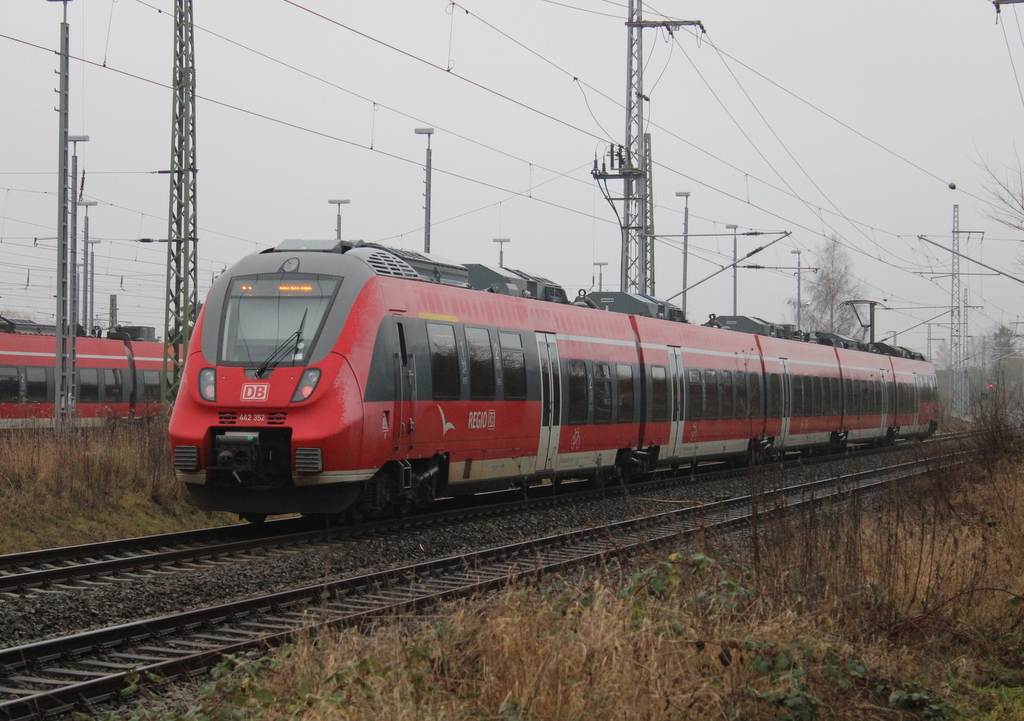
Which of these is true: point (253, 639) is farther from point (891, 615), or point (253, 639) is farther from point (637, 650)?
point (891, 615)

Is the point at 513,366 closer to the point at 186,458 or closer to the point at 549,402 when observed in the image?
the point at 549,402

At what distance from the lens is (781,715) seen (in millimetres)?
5613

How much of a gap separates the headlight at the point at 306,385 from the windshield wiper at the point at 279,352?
15.0 inches

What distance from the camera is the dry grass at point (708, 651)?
5445 millimetres

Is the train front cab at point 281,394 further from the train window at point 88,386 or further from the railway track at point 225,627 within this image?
the train window at point 88,386

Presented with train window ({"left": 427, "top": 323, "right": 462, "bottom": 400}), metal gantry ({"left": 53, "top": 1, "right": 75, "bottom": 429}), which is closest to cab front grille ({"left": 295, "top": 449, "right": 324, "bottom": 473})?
train window ({"left": 427, "top": 323, "right": 462, "bottom": 400})

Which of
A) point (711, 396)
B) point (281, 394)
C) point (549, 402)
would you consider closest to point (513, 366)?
point (549, 402)

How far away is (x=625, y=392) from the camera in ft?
63.9

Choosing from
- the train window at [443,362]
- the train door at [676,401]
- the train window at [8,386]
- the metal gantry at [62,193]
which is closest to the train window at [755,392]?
the train door at [676,401]

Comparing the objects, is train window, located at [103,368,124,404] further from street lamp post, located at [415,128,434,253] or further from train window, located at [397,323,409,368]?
train window, located at [397,323,409,368]

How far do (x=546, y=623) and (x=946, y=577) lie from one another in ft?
12.9

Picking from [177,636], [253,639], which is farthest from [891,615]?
[177,636]

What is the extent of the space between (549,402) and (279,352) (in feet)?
18.0

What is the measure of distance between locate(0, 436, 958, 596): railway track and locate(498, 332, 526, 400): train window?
5.96 ft
